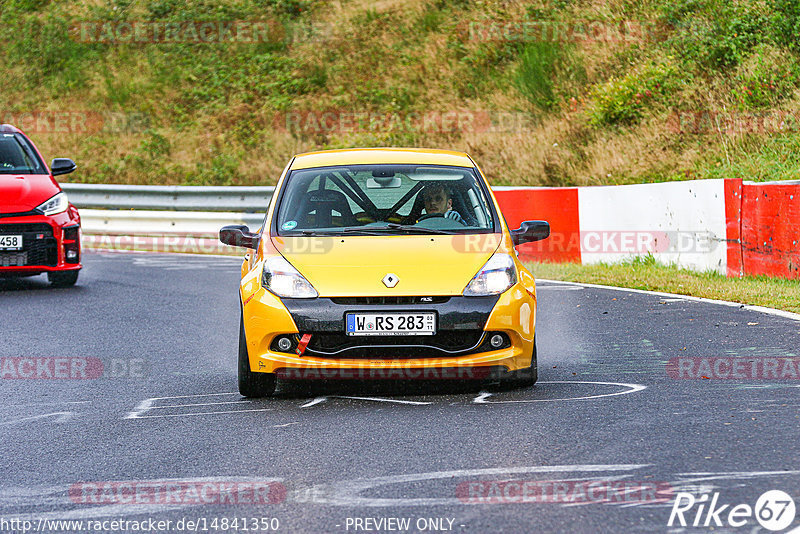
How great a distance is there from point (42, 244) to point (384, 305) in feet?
24.5

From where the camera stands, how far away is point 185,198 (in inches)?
876

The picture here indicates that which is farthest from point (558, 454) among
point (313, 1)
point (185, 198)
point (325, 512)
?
point (313, 1)

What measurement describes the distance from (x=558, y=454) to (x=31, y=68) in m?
31.6

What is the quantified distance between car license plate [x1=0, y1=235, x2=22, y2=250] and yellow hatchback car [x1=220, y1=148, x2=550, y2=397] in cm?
614

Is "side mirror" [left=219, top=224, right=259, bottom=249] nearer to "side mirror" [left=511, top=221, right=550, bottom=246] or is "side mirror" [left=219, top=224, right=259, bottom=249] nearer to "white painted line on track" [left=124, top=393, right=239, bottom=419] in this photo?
"white painted line on track" [left=124, top=393, right=239, bottom=419]

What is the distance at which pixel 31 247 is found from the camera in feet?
42.3

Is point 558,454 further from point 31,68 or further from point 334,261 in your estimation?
point 31,68

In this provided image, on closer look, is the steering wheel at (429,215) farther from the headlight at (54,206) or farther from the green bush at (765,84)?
the green bush at (765,84)

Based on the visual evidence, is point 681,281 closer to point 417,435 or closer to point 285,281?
point 285,281

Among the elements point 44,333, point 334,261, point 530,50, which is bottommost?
point 44,333

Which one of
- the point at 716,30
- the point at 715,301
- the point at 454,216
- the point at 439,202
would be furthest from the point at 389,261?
the point at 716,30

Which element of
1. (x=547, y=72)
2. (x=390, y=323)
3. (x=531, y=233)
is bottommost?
(x=390, y=323)

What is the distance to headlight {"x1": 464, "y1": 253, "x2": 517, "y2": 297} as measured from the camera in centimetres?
679

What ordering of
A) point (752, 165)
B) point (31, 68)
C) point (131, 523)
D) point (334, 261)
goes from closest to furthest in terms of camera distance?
point (131, 523)
point (334, 261)
point (752, 165)
point (31, 68)
